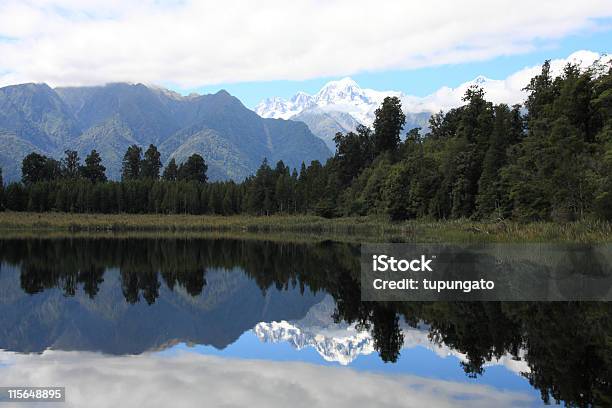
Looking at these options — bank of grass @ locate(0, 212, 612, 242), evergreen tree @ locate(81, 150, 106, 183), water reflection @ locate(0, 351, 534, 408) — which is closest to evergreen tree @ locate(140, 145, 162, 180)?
evergreen tree @ locate(81, 150, 106, 183)

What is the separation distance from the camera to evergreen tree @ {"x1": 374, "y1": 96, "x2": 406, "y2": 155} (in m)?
119

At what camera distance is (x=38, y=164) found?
16975 centimetres

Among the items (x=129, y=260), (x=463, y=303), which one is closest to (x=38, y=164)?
(x=129, y=260)

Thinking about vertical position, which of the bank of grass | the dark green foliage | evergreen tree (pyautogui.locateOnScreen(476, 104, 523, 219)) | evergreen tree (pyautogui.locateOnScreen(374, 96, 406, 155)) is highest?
evergreen tree (pyautogui.locateOnScreen(374, 96, 406, 155))

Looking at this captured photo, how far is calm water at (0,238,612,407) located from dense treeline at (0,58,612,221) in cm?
2297

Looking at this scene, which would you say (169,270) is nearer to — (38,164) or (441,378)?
(441,378)

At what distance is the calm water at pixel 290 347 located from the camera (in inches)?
494

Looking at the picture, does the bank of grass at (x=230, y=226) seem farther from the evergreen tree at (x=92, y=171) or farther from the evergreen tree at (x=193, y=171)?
the evergreen tree at (x=193, y=171)

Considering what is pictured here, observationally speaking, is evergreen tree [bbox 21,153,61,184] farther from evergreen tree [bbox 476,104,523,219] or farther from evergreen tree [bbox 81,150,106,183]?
evergreen tree [bbox 476,104,523,219]

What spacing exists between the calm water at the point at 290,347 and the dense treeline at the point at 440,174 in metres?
23.0

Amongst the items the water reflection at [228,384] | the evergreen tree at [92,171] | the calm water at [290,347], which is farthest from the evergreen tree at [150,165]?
the water reflection at [228,384]

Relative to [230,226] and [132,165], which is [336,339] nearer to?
[230,226]

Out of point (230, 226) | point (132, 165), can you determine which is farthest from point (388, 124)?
point (132, 165)

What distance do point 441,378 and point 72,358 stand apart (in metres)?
10.2
